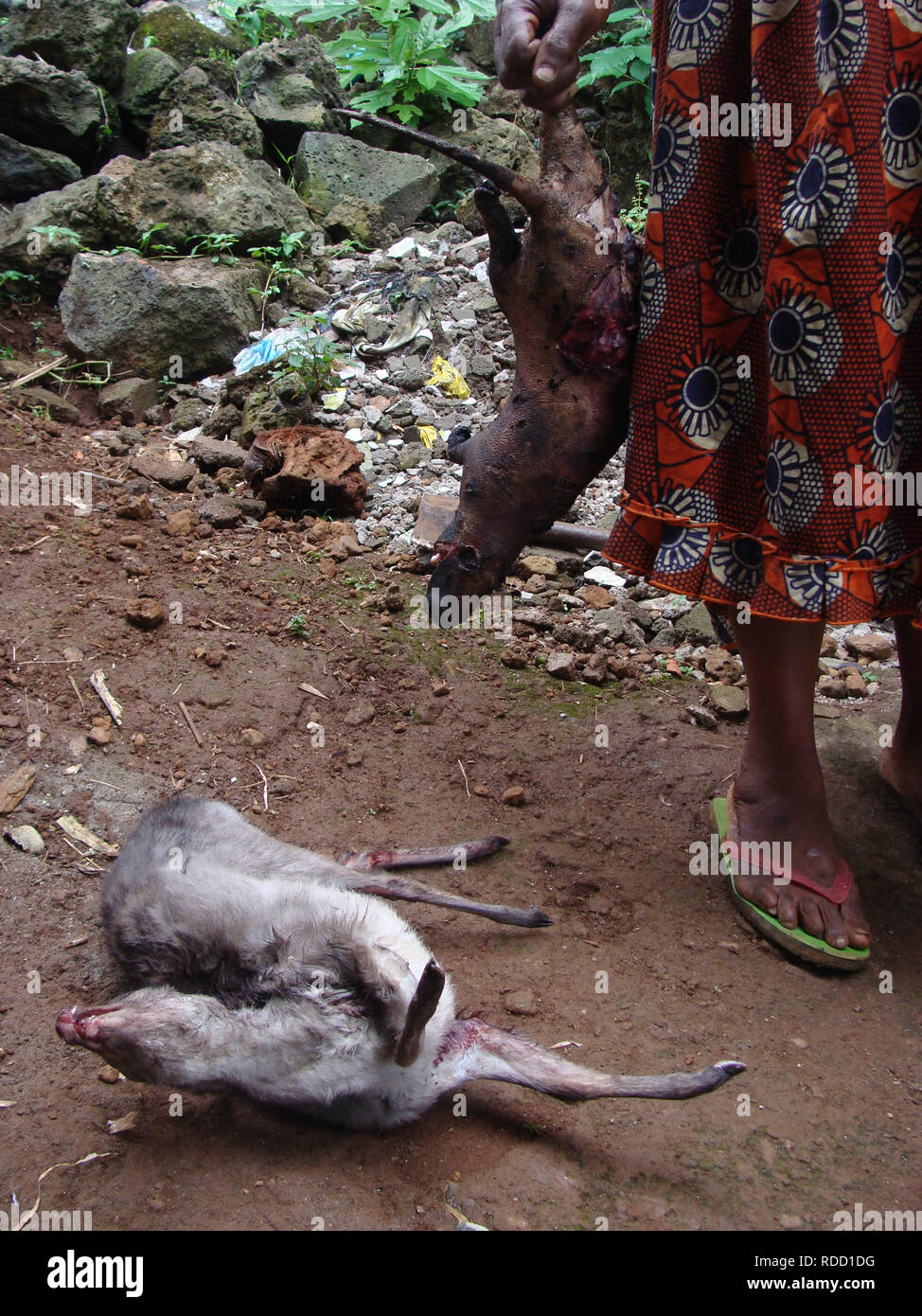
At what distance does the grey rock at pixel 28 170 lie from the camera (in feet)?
20.2

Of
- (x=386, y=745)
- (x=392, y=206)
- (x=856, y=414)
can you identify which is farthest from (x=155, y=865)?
(x=392, y=206)

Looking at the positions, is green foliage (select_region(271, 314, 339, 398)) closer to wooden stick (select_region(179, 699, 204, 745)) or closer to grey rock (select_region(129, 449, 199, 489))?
grey rock (select_region(129, 449, 199, 489))

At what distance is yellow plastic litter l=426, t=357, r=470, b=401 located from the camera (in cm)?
545

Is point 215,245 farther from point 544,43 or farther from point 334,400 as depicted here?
point 544,43

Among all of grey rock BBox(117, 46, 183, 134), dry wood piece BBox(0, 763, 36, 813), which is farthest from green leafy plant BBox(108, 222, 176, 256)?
dry wood piece BBox(0, 763, 36, 813)

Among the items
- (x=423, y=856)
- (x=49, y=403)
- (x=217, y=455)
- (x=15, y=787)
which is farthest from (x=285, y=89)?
(x=423, y=856)

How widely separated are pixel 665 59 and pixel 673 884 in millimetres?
2134

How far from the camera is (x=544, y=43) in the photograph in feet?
6.64

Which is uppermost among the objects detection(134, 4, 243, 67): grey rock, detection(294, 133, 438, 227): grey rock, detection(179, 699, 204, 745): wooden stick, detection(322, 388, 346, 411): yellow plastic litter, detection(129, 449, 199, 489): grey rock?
detection(134, 4, 243, 67): grey rock

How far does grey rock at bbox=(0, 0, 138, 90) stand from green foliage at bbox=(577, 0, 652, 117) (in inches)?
131

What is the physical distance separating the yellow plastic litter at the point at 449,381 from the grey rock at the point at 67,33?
3.42 meters

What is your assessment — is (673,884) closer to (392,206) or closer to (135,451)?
(135,451)

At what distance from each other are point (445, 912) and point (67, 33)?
6.58 m

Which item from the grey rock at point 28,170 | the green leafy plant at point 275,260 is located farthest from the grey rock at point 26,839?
the grey rock at point 28,170
